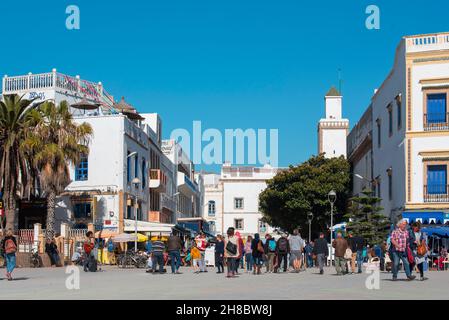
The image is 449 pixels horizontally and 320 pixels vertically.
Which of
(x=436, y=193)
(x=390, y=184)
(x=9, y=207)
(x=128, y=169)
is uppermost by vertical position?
(x=128, y=169)

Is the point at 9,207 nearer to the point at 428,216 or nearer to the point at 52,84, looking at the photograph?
the point at 52,84

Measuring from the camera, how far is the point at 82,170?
177 feet

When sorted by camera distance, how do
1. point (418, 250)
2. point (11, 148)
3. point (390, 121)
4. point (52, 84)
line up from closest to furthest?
point (418, 250), point (11, 148), point (390, 121), point (52, 84)

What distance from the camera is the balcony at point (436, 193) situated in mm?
44312

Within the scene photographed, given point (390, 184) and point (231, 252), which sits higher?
point (390, 184)

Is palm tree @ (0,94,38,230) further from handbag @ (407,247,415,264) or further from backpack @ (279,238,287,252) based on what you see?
handbag @ (407,247,415,264)

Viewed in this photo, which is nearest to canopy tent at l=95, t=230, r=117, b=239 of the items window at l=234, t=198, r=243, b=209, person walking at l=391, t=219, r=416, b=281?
person walking at l=391, t=219, r=416, b=281

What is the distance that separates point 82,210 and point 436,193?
21861 millimetres

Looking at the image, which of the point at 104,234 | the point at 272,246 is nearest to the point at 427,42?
the point at 272,246

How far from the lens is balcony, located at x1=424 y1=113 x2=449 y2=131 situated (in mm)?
45031

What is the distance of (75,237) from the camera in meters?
47.3
